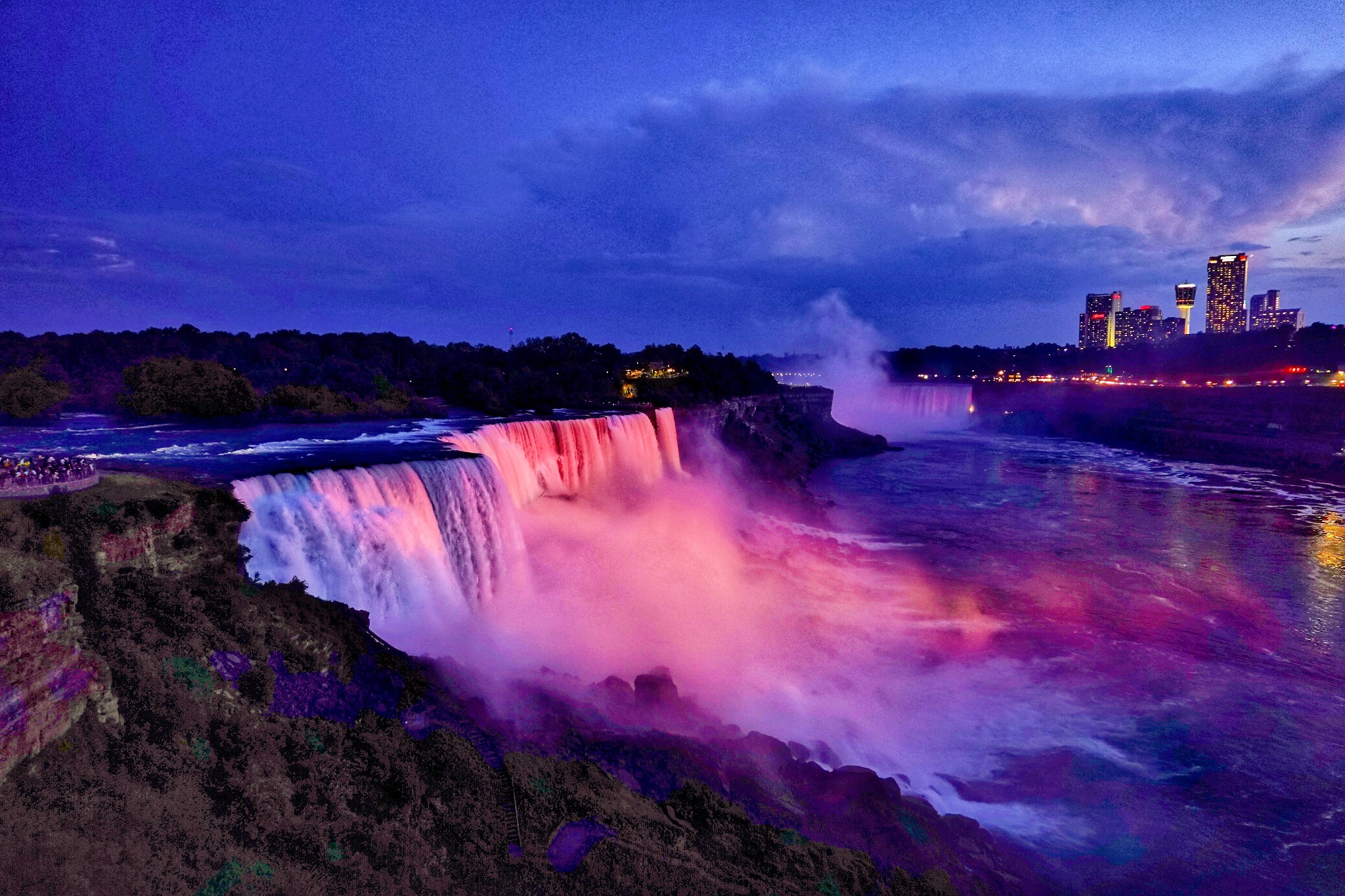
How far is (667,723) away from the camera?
9.50 metres

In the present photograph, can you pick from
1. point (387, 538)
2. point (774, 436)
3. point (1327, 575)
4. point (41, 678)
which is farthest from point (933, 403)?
point (41, 678)

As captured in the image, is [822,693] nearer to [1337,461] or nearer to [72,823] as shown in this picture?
[72,823]

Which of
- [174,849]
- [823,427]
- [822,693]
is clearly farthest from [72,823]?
[823,427]

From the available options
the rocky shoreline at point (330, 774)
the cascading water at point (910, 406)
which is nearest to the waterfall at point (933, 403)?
Answer: the cascading water at point (910, 406)

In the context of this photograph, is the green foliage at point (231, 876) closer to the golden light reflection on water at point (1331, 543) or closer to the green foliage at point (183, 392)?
the green foliage at point (183, 392)

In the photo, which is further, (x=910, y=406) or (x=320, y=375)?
(x=910, y=406)

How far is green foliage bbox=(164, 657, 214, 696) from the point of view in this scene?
6547 mm

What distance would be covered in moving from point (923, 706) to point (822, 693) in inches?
71.9

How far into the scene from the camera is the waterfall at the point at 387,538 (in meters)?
10.4

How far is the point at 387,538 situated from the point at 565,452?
39.2 ft

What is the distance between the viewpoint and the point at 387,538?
39.1ft

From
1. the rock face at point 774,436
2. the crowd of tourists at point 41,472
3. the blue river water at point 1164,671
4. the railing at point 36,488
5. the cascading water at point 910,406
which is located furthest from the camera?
the cascading water at point 910,406

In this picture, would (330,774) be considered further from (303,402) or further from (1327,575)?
(1327,575)

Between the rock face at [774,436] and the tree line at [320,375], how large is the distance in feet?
6.30
